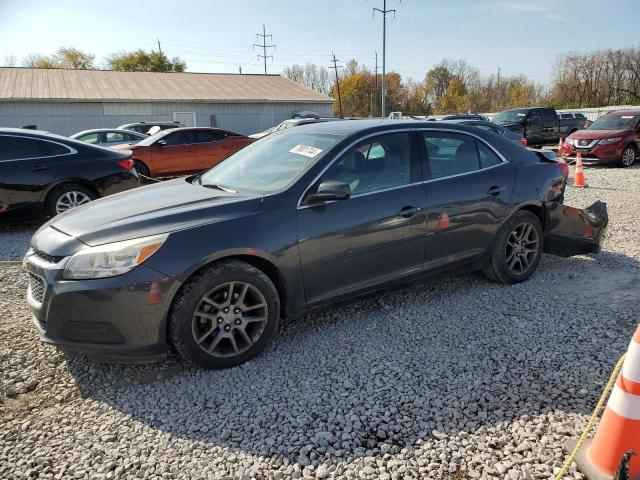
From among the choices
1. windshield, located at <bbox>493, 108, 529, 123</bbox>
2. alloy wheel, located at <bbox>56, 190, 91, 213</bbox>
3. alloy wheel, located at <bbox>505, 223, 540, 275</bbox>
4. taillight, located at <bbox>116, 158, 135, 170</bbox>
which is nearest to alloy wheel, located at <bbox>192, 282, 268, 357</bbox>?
alloy wheel, located at <bbox>505, 223, 540, 275</bbox>

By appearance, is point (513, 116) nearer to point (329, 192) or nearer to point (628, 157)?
point (628, 157)

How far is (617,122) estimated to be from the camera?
47.4 feet

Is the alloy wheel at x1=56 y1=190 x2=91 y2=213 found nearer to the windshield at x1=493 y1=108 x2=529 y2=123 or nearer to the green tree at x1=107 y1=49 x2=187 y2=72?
the windshield at x1=493 y1=108 x2=529 y2=123

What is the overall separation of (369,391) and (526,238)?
8.76 ft

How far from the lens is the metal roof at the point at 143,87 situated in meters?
27.0

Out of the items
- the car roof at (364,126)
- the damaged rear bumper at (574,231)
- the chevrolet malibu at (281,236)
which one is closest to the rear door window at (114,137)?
the chevrolet malibu at (281,236)

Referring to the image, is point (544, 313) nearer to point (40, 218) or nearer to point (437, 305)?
point (437, 305)

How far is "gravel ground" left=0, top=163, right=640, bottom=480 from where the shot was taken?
7.87 ft

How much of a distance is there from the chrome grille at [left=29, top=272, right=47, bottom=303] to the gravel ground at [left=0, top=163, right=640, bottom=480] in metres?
0.55

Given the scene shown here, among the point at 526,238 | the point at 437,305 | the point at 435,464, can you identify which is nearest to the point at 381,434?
the point at 435,464

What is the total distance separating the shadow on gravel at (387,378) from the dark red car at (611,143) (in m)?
11.2

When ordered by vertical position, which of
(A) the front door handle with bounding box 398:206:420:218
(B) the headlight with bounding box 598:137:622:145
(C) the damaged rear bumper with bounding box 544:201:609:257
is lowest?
(C) the damaged rear bumper with bounding box 544:201:609:257

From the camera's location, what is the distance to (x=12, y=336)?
3723 mm

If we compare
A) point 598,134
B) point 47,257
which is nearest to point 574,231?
point 47,257
